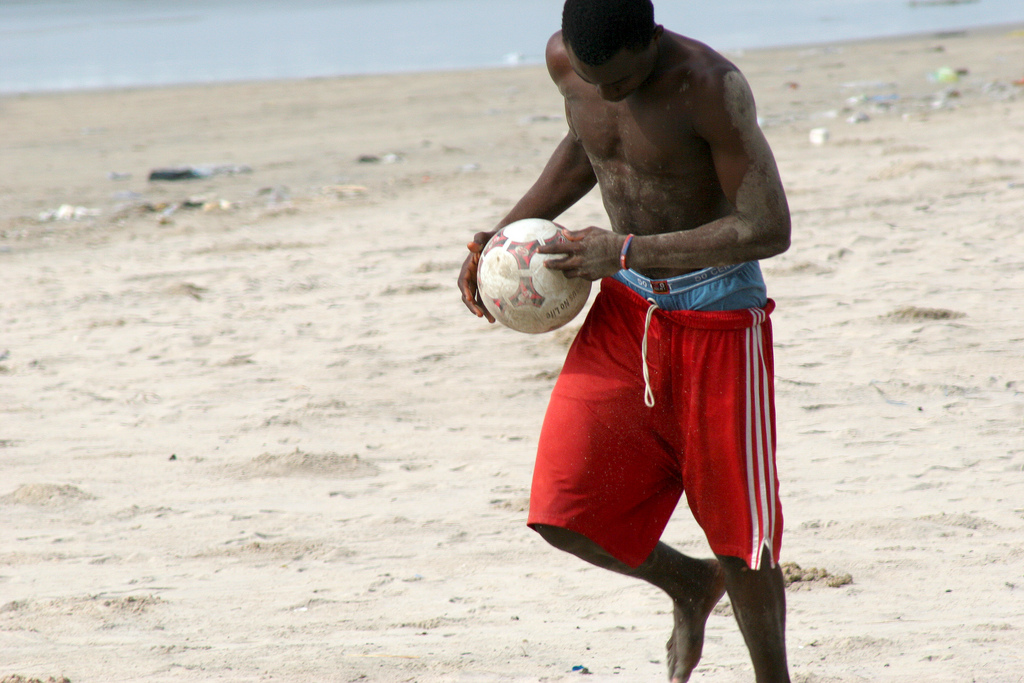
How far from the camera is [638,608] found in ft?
10.8

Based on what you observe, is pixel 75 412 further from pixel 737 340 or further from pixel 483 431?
pixel 737 340

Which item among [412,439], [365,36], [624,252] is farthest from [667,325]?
[365,36]

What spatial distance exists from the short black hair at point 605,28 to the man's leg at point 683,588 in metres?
1.22

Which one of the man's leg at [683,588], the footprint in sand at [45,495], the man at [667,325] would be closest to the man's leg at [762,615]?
the man at [667,325]

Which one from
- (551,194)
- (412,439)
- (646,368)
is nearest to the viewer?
(646,368)

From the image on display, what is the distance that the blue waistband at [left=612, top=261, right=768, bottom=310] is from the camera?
2.58 metres

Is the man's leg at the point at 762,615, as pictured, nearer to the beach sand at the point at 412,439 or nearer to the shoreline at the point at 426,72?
the beach sand at the point at 412,439

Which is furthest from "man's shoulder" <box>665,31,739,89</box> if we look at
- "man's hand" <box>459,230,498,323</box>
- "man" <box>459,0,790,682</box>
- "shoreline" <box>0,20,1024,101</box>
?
"shoreline" <box>0,20,1024,101</box>

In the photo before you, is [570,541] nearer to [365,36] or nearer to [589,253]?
[589,253]

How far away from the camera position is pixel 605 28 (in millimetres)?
2361

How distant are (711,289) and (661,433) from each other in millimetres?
369

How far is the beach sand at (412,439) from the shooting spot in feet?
10.1

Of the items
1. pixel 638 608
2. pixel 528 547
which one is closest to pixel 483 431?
pixel 528 547

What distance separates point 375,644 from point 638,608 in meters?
0.80
